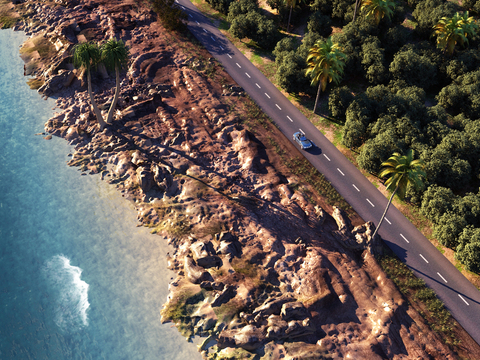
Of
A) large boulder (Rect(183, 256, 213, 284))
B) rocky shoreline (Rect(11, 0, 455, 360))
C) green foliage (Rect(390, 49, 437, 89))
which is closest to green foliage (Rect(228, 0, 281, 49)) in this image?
rocky shoreline (Rect(11, 0, 455, 360))

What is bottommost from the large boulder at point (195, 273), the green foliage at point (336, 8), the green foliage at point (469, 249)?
the large boulder at point (195, 273)

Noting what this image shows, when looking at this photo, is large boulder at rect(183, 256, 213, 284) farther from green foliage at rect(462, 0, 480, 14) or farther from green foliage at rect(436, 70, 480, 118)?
green foliage at rect(462, 0, 480, 14)

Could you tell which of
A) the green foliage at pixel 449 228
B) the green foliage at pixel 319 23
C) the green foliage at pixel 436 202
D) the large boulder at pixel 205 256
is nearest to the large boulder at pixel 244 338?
the large boulder at pixel 205 256

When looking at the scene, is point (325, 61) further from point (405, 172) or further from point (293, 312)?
point (293, 312)

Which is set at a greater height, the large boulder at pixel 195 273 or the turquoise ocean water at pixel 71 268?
the large boulder at pixel 195 273

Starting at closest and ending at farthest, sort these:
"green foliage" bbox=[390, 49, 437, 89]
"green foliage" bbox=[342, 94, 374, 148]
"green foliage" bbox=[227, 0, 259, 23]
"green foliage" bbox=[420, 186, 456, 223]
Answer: "green foliage" bbox=[420, 186, 456, 223] → "green foliage" bbox=[342, 94, 374, 148] → "green foliage" bbox=[390, 49, 437, 89] → "green foliage" bbox=[227, 0, 259, 23]

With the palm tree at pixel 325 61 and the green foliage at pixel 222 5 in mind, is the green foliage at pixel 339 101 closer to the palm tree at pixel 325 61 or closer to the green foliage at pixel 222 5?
the palm tree at pixel 325 61

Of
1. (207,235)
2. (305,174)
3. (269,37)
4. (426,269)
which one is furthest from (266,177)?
(269,37)
